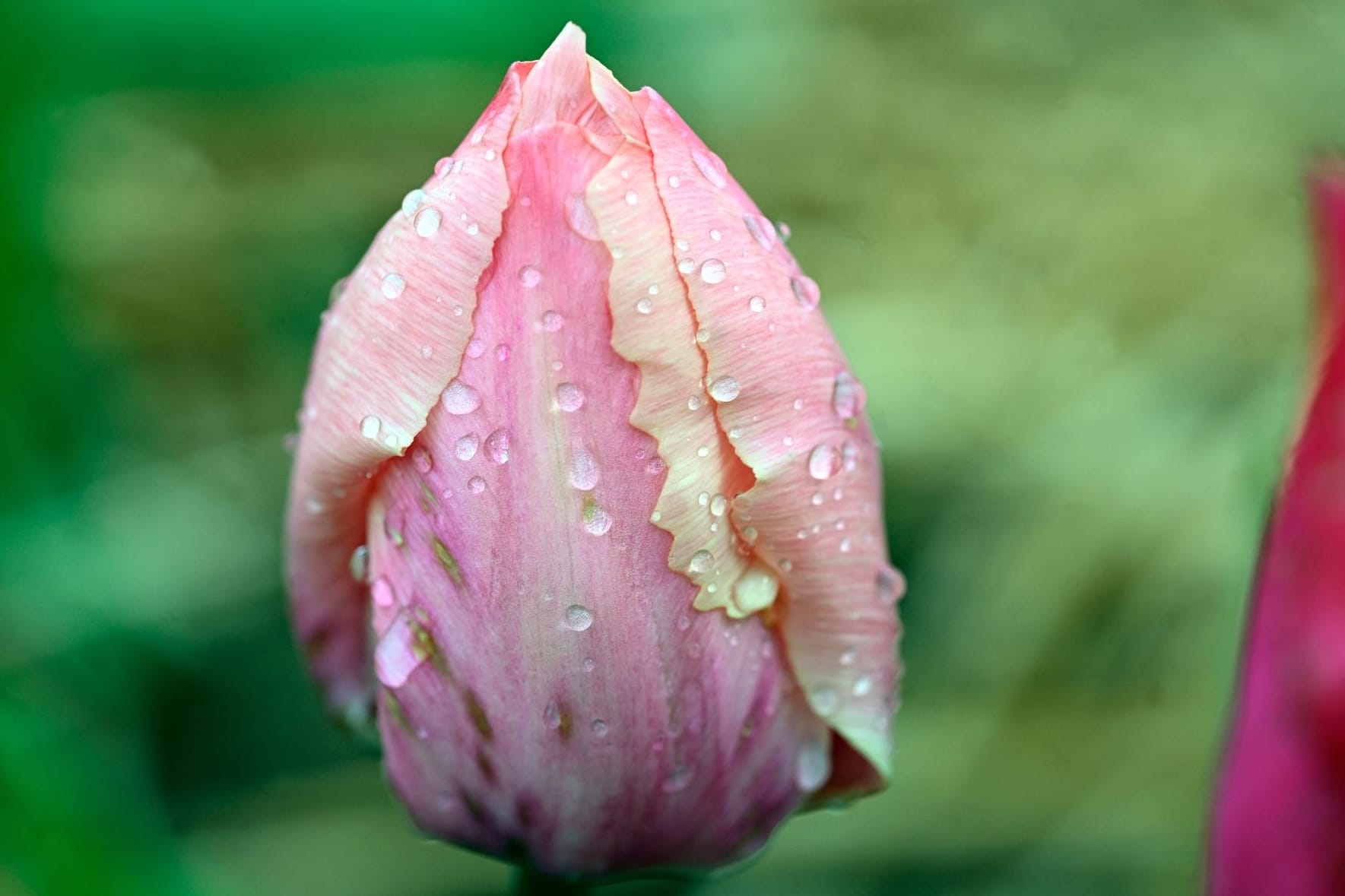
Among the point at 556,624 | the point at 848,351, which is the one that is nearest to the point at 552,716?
the point at 556,624

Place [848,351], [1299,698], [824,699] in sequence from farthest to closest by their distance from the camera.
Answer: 1. [848,351]
2. [824,699]
3. [1299,698]

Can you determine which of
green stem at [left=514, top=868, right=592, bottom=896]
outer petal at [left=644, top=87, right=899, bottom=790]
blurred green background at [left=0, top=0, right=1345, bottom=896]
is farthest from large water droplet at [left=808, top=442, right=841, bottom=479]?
blurred green background at [left=0, top=0, right=1345, bottom=896]

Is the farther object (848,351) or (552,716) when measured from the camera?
(848,351)

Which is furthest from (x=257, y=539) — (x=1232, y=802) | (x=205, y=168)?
(x=1232, y=802)

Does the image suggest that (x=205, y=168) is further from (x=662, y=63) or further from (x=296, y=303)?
(x=662, y=63)

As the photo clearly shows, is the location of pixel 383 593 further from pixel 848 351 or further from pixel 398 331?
pixel 848 351

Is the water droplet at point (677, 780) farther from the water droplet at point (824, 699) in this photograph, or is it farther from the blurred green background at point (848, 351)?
the blurred green background at point (848, 351)

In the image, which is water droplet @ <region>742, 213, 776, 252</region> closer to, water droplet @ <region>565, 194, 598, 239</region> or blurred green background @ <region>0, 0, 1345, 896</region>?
water droplet @ <region>565, 194, 598, 239</region>

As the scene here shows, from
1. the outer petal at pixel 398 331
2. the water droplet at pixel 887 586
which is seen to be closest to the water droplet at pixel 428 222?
the outer petal at pixel 398 331
